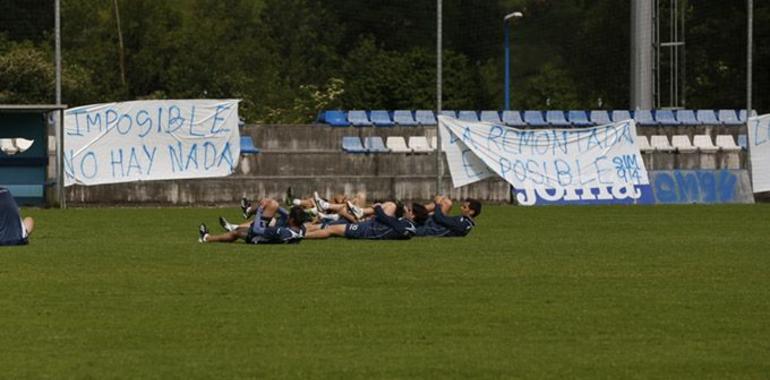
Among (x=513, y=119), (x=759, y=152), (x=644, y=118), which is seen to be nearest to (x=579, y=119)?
(x=644, y=118)

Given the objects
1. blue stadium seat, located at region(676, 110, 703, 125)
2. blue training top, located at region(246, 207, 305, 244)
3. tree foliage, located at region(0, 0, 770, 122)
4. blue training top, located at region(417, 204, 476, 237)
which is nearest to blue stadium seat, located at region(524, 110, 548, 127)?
blue stadium seat, located at region(676, 110, 703, 125)

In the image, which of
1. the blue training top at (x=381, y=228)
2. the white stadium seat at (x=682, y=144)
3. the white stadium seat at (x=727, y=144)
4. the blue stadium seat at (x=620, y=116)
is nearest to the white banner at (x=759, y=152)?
the white stadium seat at (x=727, y=144)

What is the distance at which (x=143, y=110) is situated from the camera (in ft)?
121

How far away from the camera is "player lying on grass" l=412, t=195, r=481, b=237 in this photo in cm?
2505

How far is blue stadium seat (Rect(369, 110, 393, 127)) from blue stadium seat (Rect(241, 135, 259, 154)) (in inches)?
125

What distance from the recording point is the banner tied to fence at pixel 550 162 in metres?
37.9

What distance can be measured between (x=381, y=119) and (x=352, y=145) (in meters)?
2.18

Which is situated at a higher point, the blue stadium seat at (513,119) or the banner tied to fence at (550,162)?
the blue stadium seat at (513,119)

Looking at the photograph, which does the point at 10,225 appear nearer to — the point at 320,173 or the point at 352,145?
the point at 320,173

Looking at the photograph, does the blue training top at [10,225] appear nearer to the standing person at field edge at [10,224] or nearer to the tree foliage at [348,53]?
the standing person at field edge at [10,224]

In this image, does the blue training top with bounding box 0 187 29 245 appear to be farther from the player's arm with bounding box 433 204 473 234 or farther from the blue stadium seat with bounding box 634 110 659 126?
the blue stadium seat with bounding box 634 110 659 126

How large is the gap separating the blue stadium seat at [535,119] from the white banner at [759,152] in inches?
194

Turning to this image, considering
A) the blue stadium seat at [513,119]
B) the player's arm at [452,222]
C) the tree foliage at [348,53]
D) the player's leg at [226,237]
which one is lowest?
the player's leg at [226,237]

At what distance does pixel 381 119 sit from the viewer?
138 feet
